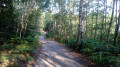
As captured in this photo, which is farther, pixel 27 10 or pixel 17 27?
pixel 27 10

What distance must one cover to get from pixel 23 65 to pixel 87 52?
560 centimetres

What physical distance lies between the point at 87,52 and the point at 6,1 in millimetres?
8760

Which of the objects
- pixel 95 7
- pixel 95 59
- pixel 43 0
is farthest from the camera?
pixel 95 7

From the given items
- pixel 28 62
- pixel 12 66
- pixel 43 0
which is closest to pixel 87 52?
pixel 28 62

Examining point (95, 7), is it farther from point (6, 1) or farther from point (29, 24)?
point (6, 1)

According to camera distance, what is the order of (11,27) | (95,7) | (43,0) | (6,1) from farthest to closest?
(95,7) < (43,0) < (11,27) < (6,1)

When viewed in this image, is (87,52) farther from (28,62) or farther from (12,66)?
(12,66)

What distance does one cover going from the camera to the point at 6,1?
794 cm

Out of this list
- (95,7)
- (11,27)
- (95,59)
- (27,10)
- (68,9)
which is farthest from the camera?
(68,9)

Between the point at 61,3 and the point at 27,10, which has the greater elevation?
the point at 61,3

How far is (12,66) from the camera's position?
4.64m

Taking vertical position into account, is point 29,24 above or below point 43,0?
below

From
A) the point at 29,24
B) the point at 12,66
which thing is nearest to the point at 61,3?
the point at 29,24

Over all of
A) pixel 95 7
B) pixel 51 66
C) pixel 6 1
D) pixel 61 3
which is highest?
pixel 61 3
